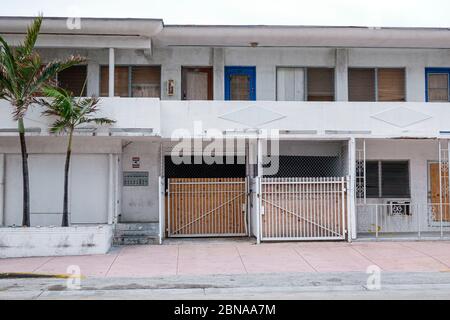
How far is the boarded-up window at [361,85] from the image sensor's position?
1838 cm

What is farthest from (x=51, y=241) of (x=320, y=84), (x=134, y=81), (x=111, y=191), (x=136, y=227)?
(x=320, y=84)

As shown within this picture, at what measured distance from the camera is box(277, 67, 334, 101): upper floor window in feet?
59.5

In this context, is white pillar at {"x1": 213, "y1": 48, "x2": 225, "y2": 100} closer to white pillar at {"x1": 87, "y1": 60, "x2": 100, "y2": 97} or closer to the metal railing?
white pillar at {"x1": 87, "y1": 60, "x2": 100, "y2": 97}

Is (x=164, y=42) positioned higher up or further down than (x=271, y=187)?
higher up

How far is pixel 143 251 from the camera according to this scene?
14211 mm

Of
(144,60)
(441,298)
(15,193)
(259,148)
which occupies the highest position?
(144,60)

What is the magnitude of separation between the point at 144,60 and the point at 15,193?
5581mm

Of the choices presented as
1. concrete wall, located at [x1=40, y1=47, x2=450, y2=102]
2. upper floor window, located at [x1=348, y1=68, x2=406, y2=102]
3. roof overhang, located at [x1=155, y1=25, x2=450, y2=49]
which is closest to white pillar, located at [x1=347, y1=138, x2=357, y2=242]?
concrete wall, located at [x1=40, y1=47, x2=450, y2=102]

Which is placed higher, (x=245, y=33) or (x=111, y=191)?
(x=245, y=33)

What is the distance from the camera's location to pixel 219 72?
17.9m

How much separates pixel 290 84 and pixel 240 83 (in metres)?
1.61

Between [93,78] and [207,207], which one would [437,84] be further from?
[93,78]

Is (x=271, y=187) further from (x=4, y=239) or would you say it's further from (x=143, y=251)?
(x=4, y=239)

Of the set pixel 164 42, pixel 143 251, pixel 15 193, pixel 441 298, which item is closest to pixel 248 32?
pixel 164 42
